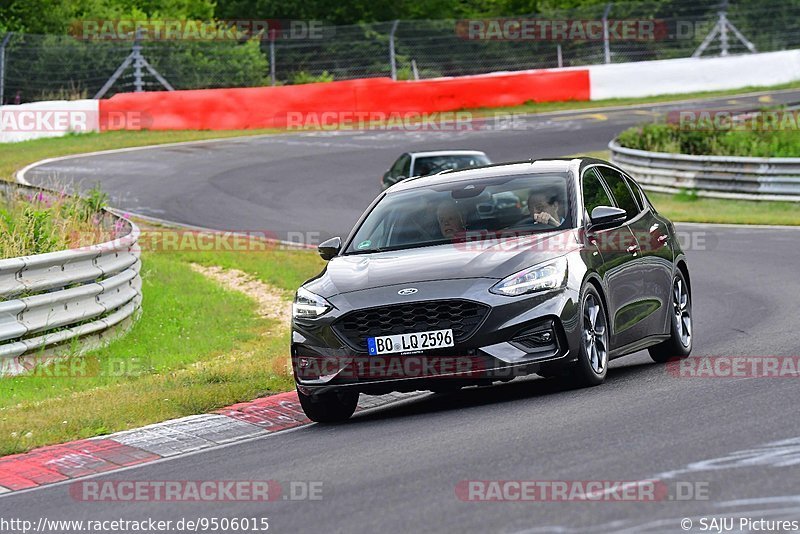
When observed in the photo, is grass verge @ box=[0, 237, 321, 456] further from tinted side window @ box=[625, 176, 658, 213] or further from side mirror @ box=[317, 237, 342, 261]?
tinted side window @ box=[625, 176, 658, 213]

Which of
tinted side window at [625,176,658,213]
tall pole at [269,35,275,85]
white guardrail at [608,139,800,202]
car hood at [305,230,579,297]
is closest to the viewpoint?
car hood at [305,230,579,297]

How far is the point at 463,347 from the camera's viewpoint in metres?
9.18

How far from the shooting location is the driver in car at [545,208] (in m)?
10.4

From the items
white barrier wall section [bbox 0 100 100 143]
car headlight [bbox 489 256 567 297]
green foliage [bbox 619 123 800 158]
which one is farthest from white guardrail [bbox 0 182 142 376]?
white barrier wall section [bbox 0 100 100 143]

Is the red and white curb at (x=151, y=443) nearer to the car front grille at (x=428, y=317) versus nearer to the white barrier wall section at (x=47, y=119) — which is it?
the car front grille at (x=428, y=317)

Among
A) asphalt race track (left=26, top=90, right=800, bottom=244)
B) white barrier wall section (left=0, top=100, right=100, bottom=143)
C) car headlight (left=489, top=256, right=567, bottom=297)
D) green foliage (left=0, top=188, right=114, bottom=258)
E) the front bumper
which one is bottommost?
asphalt race track (left=26, top=90, right=800, bottom=244)

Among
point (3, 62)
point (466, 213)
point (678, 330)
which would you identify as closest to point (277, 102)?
point (3, 62)

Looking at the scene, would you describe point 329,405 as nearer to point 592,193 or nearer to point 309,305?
point 309,305

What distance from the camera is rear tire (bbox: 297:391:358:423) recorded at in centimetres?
977

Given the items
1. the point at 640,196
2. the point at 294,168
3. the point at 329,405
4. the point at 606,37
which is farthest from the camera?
the point at 606,37

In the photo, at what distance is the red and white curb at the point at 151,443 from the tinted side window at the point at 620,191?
242 cm

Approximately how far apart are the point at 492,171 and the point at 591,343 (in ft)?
6.14

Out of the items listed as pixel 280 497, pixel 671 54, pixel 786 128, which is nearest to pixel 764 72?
pixel 671 54

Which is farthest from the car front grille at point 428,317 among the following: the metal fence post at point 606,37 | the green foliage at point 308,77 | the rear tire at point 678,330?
the metal fence post at point 606,37
